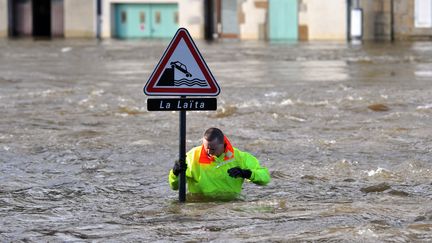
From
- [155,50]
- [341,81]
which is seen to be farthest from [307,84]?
[155,50]

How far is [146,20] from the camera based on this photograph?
49.1 m

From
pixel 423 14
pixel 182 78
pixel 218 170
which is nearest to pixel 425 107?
pixel 218 170

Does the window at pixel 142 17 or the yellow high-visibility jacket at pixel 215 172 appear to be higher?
the window at pixel 142 17

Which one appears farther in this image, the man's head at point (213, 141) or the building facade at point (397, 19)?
the building facade at point (397, 19)

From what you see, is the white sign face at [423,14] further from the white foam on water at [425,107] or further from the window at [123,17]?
the white foam on water at [425,107]

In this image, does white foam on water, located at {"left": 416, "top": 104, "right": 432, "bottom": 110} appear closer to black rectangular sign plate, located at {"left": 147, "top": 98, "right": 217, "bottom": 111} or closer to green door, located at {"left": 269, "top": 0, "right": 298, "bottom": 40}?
black rectangular sign plate, located at {"left": 147, "top": 98, "right": 217, "bottom": 111}

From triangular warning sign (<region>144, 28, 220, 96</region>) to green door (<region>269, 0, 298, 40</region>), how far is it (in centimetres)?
3453

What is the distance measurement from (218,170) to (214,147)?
454 mm

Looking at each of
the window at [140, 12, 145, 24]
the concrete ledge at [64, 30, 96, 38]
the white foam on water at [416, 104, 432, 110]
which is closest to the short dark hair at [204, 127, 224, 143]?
the white foam on water at [416, 104, 432, 110]

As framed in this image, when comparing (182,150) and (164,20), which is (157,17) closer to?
(164,20)

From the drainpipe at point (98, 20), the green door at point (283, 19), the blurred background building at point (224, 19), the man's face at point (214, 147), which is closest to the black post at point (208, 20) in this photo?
the blurred background building at point (224, 19)

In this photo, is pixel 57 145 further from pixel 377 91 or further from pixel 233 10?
pixel 233 10

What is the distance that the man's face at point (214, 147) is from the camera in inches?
464

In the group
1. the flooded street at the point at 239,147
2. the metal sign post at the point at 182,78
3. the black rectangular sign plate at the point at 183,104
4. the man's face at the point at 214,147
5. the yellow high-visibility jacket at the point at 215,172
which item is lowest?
the flooded street at the point at 239,147
